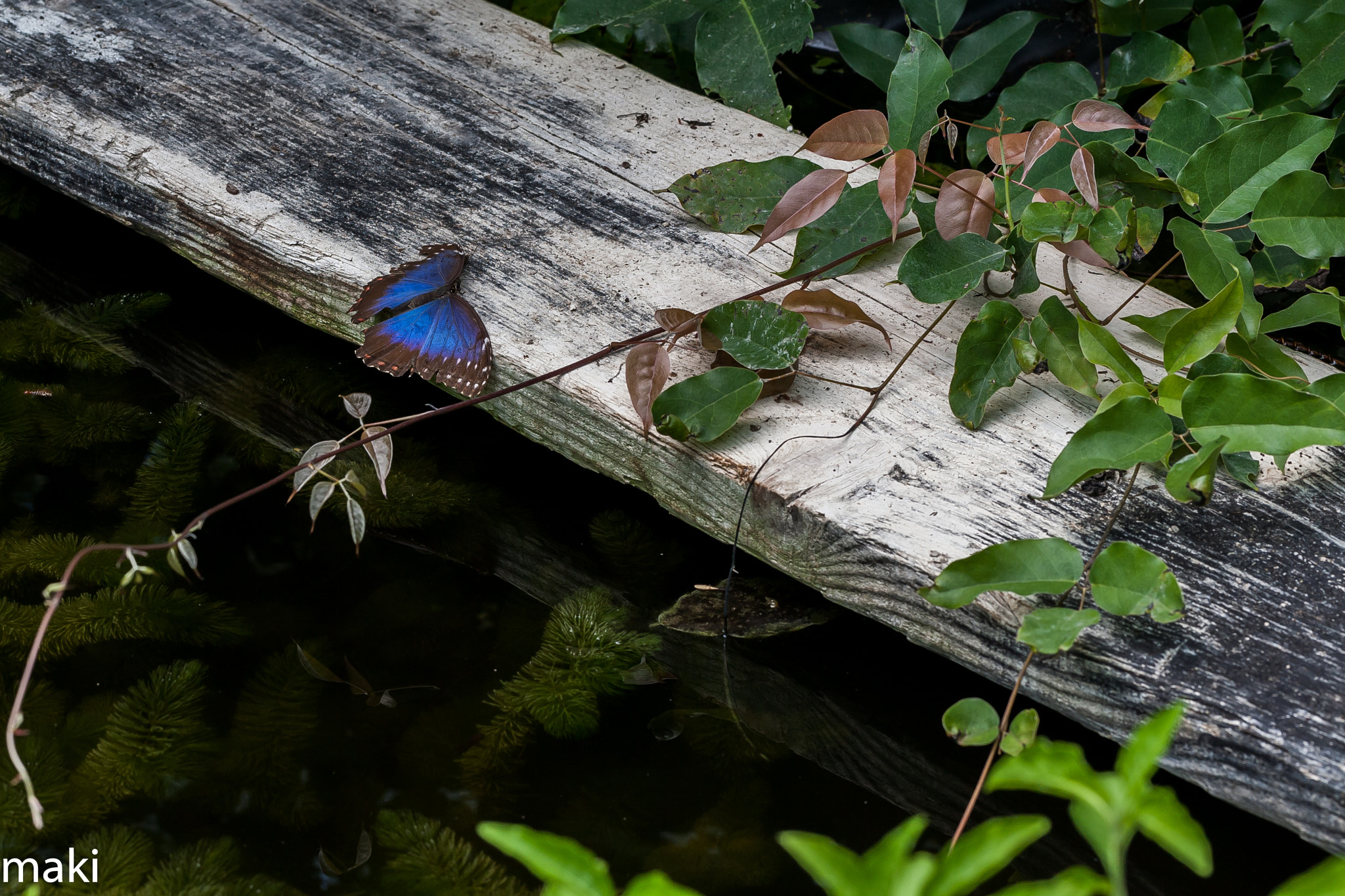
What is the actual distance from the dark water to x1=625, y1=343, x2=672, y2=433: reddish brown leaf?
0.27m

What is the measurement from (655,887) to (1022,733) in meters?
0.47

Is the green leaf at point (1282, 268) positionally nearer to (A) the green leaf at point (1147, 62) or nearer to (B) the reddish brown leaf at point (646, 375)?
(A) the green leaf at point (1147, 62)

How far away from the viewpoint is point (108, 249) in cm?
191

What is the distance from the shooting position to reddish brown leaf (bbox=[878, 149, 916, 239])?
1.18 meters

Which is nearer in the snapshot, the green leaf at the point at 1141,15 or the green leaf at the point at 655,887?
the green leaf at the point at 655,887

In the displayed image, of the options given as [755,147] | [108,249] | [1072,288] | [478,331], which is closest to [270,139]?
[108,249]

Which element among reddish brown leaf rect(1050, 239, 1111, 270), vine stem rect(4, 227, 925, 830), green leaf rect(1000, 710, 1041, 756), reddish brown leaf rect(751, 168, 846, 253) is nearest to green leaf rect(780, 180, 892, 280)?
vine stem rect(4, 227, 925, 830)

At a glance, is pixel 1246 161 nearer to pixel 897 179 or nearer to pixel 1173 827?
pixel 897 179

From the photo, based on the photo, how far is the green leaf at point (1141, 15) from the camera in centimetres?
177

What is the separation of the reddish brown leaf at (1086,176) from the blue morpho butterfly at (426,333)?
751 mm

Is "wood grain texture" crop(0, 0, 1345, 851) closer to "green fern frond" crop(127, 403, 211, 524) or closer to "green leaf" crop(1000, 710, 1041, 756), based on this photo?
"green leaf" crop(1000, 710, 1041, 756)

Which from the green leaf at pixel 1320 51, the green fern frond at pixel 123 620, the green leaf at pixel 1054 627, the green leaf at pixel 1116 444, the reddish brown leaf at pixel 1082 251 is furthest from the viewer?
the green leaf at pixel 1320 51

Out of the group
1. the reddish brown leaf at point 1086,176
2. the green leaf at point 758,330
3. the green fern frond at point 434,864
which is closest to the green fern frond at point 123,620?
the green fern frond at point 434,864

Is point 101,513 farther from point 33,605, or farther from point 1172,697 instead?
point 1172,697
